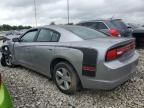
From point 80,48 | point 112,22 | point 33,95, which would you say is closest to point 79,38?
point 80,48

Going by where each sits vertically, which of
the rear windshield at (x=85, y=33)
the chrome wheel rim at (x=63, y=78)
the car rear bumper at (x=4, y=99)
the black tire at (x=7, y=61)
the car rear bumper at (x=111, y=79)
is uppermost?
the rear windshield at (x=85, y=33)

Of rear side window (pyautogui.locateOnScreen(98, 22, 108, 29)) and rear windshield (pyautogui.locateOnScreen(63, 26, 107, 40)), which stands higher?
rear windshield (pyautogui.locateOnScreen(63, 26, 107, 40))

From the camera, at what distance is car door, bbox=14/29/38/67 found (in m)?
5.99

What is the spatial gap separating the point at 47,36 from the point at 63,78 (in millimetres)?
1197

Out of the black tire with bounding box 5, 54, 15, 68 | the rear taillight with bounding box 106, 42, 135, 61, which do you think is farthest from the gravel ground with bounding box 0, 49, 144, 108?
the black tire with bounding box 5, 54, 15, 68

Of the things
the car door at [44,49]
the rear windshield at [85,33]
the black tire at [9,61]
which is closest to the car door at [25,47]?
the car door at [44,49]

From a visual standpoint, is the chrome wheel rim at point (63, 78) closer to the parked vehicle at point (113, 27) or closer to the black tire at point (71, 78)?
the black tire at point (71, 78)

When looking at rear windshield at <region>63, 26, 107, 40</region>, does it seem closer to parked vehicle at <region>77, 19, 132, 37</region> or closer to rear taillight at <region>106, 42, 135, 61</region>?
rear taillight at <region>106, 42, 135, 61</region>

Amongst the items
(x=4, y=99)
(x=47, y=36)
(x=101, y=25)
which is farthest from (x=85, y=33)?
(x=101, y=25)

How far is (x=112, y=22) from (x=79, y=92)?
616cm

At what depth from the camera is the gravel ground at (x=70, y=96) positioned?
4383 millimetres

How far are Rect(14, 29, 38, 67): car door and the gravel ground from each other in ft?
Answer: 2.09

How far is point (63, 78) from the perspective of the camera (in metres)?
4.81

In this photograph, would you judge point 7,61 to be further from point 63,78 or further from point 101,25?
point 101,25
